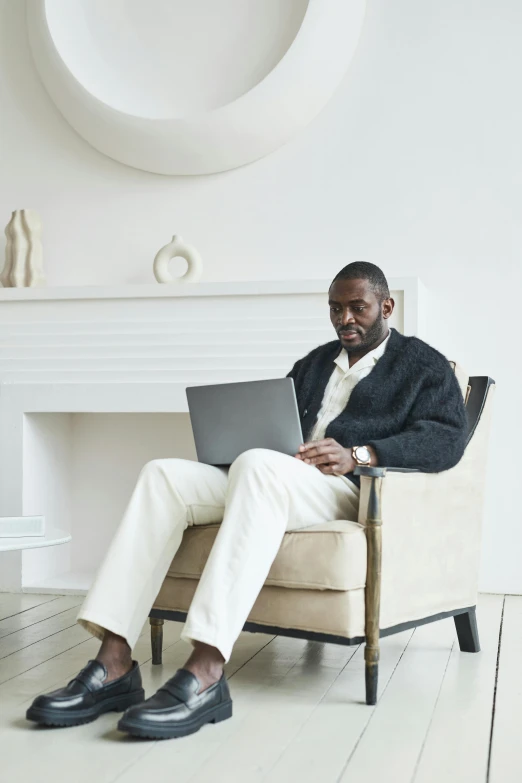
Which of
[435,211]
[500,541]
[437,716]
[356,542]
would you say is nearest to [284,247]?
[435,211]

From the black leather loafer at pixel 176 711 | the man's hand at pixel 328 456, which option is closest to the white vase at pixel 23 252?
the man's hand at pixel 328 456

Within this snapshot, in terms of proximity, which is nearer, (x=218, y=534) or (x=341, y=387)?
(x=218, y=534)

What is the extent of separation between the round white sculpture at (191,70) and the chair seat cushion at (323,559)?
203cm

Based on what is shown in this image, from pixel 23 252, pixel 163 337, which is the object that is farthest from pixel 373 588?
pixel 23 252

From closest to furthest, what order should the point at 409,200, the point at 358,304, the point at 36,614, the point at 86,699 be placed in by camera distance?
the point at 86,699
the point at 358,304
the point at 36,614
the point at 409,200

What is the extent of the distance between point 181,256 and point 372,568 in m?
1.90

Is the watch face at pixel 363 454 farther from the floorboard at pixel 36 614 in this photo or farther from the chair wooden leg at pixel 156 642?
the floorboard at pixel 36 614

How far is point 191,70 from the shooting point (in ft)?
12.4

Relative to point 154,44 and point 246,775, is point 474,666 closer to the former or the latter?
point 246,775

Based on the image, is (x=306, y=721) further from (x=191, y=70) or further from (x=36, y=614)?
(x=191, y=70)

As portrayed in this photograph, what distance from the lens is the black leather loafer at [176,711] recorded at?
1.79m

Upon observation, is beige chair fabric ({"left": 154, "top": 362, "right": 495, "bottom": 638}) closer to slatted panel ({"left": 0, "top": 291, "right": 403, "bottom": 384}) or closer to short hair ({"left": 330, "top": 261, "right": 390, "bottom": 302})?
short hair ({"left": 330, "top": 261, "right": 390, "bottom": 302})

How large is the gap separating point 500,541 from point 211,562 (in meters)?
1.85

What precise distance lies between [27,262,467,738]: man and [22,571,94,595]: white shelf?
56.6 inches
